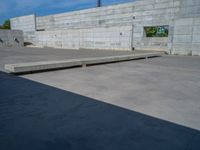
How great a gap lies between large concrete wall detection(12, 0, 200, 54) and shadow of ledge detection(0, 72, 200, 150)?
39.2 feet

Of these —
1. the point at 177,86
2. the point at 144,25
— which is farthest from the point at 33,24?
the point at 177,86

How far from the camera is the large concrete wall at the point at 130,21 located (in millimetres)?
13086

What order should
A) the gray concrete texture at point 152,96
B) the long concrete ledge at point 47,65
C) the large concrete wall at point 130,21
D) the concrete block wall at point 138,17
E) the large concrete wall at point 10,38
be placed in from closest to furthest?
the gray concrete texture at point 152,96 → the long concrete ledge at point 47,65 → the large concrete wall at point 130,21 → the concrete block wall at point 138,17 → the large concrete wall at point 10,38

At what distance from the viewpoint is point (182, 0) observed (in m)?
12.5

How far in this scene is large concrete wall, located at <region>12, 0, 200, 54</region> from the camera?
42.9 feet

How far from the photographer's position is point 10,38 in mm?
24812

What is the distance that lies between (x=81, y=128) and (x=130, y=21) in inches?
602

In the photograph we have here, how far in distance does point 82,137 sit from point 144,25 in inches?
579

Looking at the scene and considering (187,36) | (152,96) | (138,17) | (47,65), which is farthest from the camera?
(138,17)

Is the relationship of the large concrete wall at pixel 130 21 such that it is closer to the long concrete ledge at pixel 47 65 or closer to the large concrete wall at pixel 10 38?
the large concrete wall at pixel 10 38

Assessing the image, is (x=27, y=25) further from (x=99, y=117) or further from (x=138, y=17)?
(x=99, y=117)

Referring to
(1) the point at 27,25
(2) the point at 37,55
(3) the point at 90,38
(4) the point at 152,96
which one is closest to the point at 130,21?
(3) the point at 90,38

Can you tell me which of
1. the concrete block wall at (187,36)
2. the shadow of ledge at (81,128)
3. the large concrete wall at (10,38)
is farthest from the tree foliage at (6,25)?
the shadow of ledge at (81,128)

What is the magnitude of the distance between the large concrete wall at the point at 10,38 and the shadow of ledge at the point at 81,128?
80.7 feet
